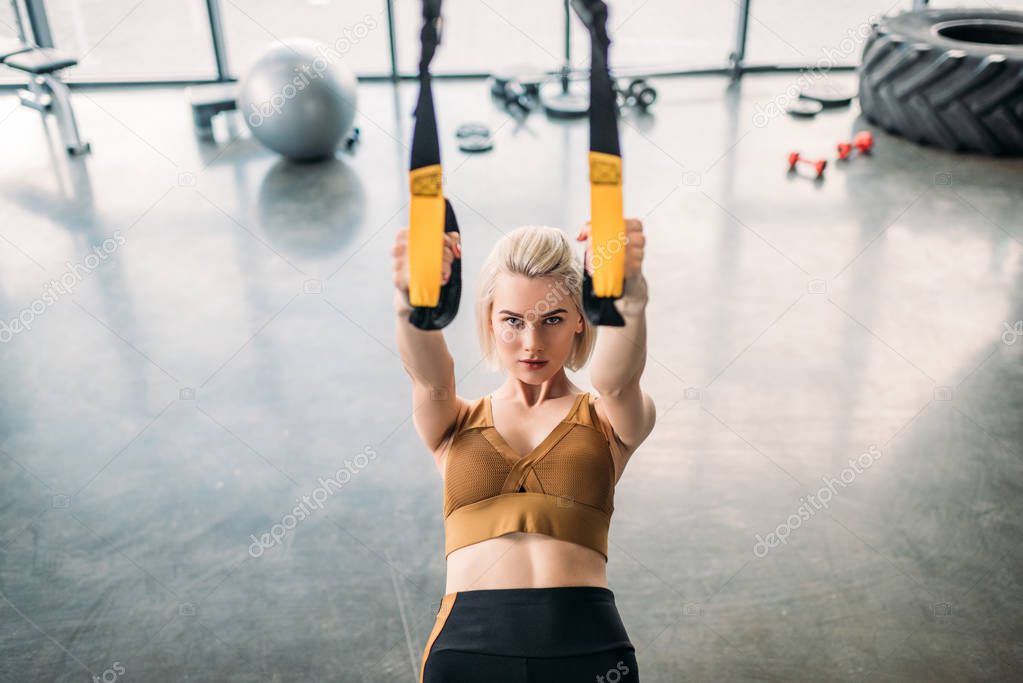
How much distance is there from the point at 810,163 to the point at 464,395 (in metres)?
3.13

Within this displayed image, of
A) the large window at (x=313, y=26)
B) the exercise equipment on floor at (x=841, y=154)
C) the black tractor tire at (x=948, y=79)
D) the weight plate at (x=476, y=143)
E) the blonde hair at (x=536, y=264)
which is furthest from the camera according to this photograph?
the large window at (x=313, y=26)

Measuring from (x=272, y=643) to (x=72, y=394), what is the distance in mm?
1721

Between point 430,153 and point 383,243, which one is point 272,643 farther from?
point 383,243

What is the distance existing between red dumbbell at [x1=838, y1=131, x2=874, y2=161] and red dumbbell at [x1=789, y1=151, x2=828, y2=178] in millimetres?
183

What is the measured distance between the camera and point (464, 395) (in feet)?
12.6

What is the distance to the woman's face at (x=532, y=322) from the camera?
Result: 172 cm

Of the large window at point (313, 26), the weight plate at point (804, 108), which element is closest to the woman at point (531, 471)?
the weight plate at point (804, 108)

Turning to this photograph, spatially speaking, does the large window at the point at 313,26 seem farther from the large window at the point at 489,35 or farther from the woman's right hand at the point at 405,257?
the woman's right hand at the point at 405,257

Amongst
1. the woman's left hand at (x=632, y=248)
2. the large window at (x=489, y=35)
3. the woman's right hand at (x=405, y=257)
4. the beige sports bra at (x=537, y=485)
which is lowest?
the large window at (x=489, y=35)

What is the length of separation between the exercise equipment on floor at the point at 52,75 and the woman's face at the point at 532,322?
5223mm

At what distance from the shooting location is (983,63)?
555 centimetres

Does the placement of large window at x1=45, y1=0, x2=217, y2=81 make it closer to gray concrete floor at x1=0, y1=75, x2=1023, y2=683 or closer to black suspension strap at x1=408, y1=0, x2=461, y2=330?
gray concrete floor at x1=0, y1=75, x2=1023, y2=683

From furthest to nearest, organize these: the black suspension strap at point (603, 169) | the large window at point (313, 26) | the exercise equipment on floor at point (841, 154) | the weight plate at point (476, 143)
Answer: the large window at point (313, 26) < the weight plate at point (476, 143) < the exercise equipment on floor at point (841, 154) < the black suspension strap at point (603, 169)

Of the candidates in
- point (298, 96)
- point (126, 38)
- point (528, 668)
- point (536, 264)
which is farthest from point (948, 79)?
point (126, 38)
